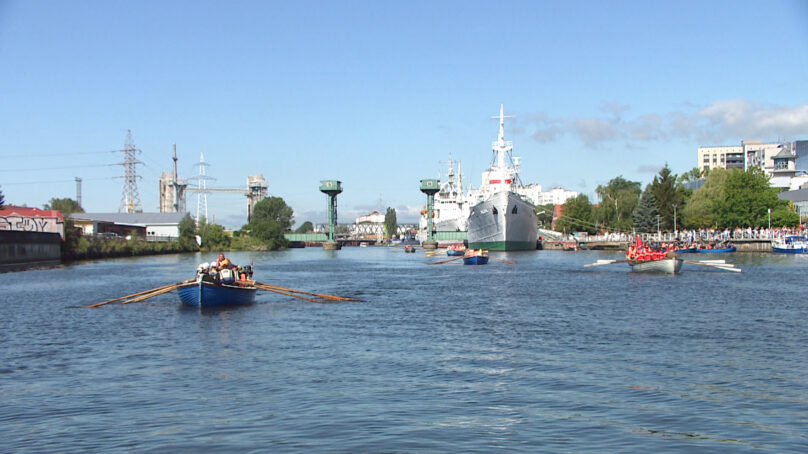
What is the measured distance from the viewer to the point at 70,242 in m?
104

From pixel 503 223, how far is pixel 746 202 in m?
40.5

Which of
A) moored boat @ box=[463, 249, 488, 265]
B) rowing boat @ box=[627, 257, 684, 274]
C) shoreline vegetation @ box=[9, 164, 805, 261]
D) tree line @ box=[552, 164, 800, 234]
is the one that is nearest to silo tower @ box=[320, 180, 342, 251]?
shoreline vegetation @ box=[9, 164, 805, 261]

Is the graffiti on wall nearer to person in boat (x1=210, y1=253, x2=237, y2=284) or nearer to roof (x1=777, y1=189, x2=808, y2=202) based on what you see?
person in boat (x1=210, y1=253, x2=237, y2=284)

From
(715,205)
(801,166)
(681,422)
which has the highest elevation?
(801,166)

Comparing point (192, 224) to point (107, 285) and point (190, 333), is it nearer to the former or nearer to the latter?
point (107, 285)

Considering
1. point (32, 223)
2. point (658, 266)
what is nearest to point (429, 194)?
point (32, 223)

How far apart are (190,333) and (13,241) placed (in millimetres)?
65391

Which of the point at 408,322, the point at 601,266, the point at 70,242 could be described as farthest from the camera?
the point at 70,242

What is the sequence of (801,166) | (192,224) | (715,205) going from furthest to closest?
(801,166), (192,224), (715,205)

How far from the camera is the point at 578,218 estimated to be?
174125 millimetres

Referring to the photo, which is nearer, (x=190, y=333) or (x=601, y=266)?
(x=190, y=333)

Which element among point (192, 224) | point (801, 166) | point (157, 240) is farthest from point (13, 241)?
point (801, 166)

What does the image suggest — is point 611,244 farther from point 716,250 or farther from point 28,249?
point 28,249

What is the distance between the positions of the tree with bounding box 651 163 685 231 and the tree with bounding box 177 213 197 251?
9228 centimetres
